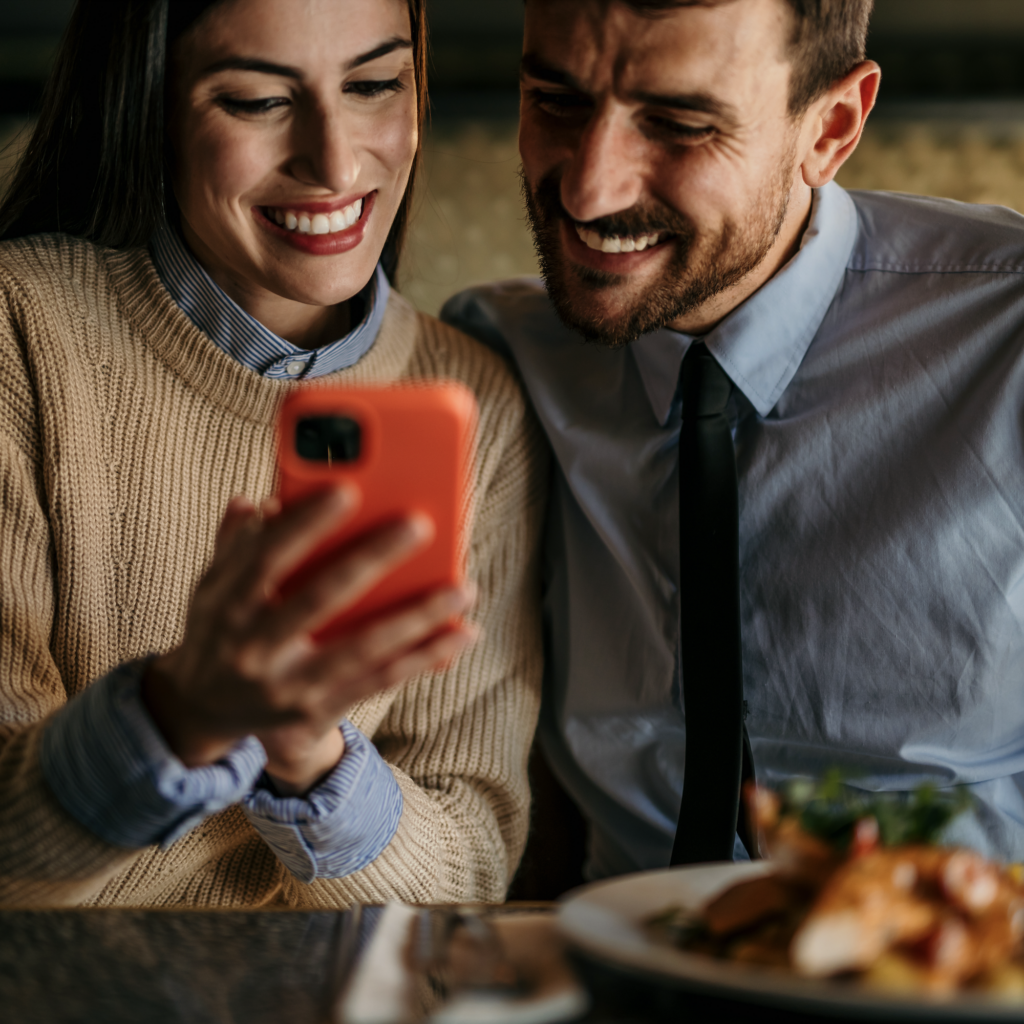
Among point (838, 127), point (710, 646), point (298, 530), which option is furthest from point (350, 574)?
point (838, 127)

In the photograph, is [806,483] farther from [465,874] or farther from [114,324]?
[114,324]

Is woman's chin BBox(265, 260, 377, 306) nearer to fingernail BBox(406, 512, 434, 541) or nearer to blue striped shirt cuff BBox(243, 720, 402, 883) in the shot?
blue striped shirt cuff BBox(243, 720, 402, 883)

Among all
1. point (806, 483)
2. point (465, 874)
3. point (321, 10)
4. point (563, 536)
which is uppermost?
point (321, 10)

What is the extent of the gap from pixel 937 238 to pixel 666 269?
333 mm

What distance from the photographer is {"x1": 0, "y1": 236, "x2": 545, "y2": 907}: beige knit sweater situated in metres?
1.15

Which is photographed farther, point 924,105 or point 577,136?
point 924,105

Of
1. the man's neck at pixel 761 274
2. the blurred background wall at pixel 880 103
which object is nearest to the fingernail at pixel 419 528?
the man's neck at pixel 761 274

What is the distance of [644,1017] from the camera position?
0.68m

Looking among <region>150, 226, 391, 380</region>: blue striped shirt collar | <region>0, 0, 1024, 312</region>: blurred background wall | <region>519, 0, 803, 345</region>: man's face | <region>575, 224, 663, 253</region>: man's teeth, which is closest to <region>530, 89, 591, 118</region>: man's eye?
<region>519, 0, 803, 345</region>: man's face

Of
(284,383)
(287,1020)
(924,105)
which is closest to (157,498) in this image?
(284,383)

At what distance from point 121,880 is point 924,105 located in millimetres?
2960

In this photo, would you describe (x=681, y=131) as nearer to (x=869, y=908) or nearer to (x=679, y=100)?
(x=679, y=100)

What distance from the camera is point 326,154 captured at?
3.86 ft

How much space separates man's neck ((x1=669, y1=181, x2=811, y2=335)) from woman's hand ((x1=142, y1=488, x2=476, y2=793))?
2.53 ft
